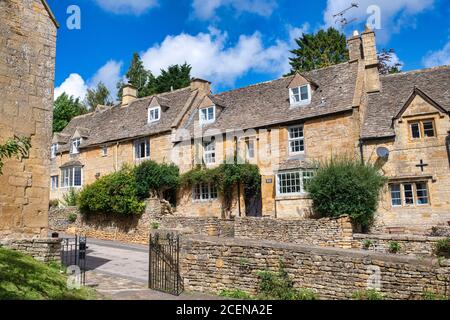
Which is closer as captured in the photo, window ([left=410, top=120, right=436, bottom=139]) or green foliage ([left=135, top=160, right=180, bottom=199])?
window ([left=410, top=120, right=436, bottom=139])

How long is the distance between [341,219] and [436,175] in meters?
6.09

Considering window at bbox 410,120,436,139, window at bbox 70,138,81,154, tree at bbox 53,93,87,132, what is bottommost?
window at bbox 410,120,436,139

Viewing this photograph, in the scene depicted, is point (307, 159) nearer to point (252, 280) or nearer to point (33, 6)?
point (252, 280)

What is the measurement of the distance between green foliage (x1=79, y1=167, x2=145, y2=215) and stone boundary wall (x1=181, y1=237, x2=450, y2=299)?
42.4ft

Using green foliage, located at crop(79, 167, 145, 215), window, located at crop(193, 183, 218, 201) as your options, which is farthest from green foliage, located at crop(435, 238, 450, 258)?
green foliage, located at crop(79, 167, 145, 215)

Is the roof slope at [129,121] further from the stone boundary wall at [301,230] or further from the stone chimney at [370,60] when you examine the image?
the stone chimney at [370,60]

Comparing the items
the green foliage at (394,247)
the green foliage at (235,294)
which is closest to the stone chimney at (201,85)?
the green foliage at (394,247)

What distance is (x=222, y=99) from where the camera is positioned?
30.5 meters

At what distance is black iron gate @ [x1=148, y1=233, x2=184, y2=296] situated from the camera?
11445 millimetres

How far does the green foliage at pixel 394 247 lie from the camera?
15.6 m

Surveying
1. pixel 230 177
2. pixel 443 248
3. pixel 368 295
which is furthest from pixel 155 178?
pixel 368 295

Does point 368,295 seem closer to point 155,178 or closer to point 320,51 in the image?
point 155,178

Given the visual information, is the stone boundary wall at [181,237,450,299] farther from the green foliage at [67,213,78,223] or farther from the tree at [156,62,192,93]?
the tree at [156,62,192,93]
